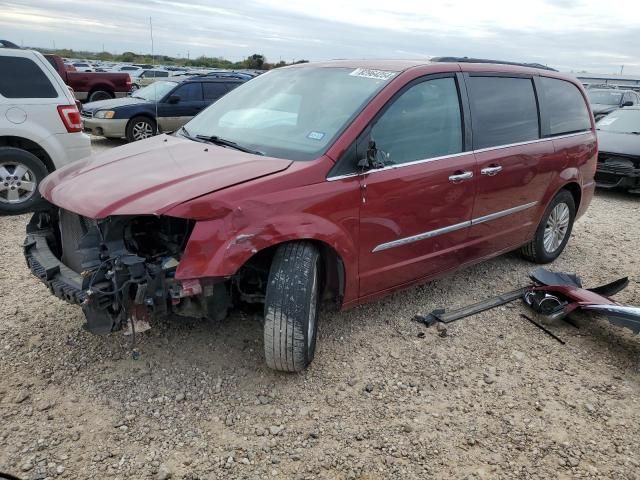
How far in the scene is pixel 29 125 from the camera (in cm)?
591

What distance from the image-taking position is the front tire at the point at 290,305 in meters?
2.79

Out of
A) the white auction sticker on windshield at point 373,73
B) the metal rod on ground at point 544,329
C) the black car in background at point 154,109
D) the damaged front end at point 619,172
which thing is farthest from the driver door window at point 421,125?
the black car in background at point 154,109

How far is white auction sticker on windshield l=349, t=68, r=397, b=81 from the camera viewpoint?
3.41 m

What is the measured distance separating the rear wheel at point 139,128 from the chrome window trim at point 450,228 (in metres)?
8.94

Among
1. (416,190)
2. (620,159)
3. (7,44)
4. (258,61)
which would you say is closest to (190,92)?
(7,44)

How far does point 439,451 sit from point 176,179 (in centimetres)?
193

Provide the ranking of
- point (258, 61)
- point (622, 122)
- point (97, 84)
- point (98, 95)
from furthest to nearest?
1. point (258, 61)
2. point (98, 95)
3. point (97, 84)
4. point (622, 122)

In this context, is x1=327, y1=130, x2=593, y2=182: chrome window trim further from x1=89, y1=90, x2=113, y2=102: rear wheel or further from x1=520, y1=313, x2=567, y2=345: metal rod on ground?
x1=89, y1=90, x2=113, y2=102: rear wheel

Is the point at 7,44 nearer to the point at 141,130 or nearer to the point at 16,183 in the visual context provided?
the point at 16,183

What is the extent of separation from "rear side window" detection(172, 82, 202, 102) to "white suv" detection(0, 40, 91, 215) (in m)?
5.59

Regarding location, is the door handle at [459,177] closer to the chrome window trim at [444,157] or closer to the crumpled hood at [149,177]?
the chrome window trim at [444,157]

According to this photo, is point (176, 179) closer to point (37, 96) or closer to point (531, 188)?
point (531, 188)

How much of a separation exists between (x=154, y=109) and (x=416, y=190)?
9288 millimetres

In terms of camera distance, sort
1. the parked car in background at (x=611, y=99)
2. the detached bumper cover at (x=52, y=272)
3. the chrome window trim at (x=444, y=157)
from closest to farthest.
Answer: the detached bumper cover at (x=52, y=272)
the chrome window trim at (x=444, y=157)
the parked car in background at (x=611, y=99)
